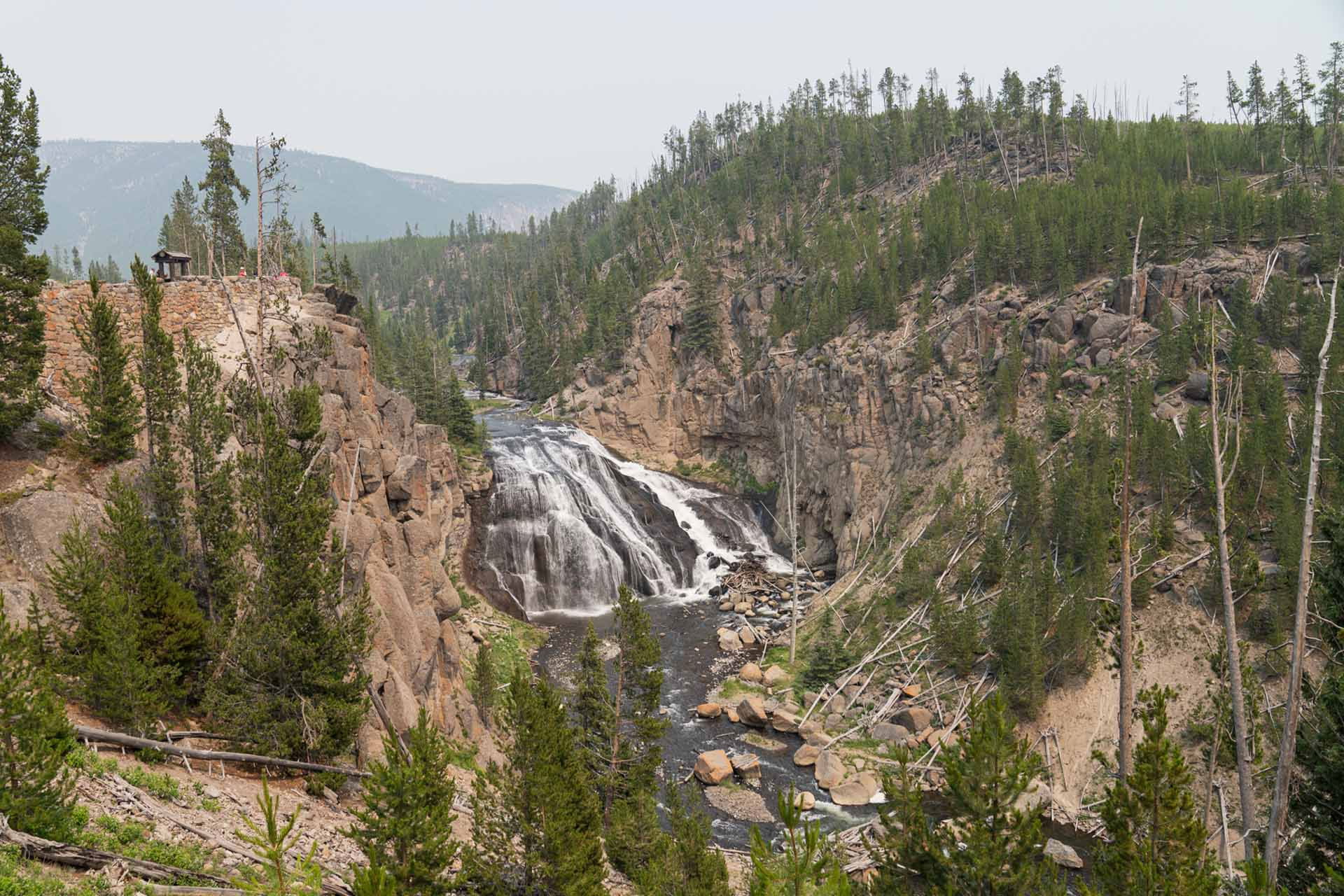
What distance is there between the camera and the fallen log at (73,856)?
1086cm

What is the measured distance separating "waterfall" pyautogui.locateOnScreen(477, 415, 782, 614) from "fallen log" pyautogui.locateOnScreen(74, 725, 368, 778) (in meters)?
32.1

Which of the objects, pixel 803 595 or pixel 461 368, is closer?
pixel 803 595

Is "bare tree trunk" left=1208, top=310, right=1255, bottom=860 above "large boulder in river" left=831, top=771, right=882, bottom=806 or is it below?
above

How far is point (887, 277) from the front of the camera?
6538cm

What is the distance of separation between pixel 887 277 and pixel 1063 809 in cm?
4557

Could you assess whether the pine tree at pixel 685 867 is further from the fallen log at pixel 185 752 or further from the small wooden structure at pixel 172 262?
the small wooden structure at pixel 172 262

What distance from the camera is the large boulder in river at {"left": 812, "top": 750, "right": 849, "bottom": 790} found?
3194cm

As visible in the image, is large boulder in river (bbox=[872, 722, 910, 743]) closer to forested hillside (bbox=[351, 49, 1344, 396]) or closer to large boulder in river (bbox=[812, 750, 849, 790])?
large boulder in river (bbox=[812, 750, 849, 790])

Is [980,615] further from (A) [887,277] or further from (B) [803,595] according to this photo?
(A) [887,277]

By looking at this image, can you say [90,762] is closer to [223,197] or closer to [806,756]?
[806,756]

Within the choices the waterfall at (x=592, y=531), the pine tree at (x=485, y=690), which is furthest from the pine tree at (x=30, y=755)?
the waterfall at (x=592, y=531)

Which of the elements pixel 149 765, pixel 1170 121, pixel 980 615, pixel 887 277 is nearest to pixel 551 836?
pixel 149 765

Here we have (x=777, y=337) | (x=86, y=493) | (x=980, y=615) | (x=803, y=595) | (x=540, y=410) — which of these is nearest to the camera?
(x=86, y=493)

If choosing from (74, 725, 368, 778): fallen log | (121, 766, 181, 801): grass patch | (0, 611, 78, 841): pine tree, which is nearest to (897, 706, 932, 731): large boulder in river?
(74, 725, 368, 778): fallen log
